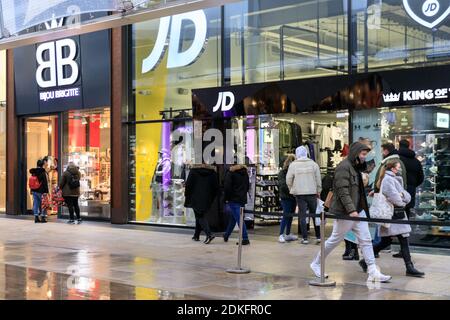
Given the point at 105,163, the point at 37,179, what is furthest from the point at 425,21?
the point at 37,179

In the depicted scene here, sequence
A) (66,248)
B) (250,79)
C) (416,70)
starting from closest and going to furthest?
(416,70)
(66,248)
(250,79)

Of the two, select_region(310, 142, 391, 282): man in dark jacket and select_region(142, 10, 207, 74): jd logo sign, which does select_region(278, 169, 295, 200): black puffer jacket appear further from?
select_region(142, 10, 207, 74): jd logo sign

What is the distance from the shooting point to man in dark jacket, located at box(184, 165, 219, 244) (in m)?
12.2

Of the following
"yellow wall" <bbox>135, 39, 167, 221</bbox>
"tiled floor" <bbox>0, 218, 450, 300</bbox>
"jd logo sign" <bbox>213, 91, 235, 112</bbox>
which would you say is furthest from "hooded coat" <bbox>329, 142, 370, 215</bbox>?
"yellow wall" <bbox>135, 39, 167, 221</bbox>

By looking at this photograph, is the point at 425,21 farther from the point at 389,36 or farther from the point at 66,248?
the point at 66,248

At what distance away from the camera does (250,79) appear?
13.9 m

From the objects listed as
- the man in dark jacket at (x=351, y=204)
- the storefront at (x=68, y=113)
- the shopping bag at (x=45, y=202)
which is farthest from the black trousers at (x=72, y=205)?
the man in dark jacket at (x=351, y=204)

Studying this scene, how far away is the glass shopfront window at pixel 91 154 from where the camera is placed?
54.7ft

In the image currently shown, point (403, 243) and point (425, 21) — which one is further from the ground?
point (425, 21)

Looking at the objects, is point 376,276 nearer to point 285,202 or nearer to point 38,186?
point 285,202

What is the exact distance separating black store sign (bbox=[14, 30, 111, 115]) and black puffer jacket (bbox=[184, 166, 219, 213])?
4817mm

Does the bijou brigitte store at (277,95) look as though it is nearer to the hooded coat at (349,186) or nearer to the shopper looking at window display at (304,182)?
the shopper looking at window display at (304,182)

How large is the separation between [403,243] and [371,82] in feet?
12.7
